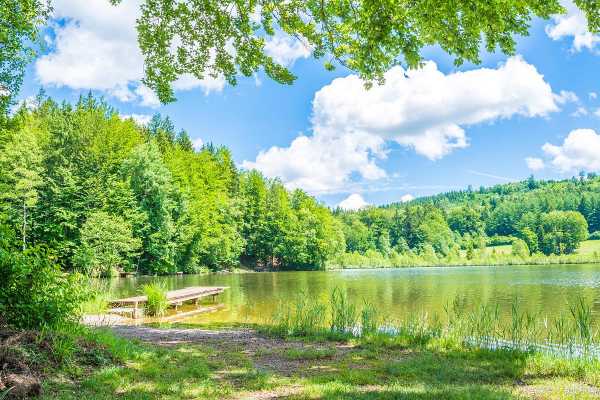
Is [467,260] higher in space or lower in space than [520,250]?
lower

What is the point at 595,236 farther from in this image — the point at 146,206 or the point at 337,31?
the point at 337,31

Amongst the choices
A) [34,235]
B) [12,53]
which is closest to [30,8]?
[12,53]

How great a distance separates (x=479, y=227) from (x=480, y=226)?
100 cm

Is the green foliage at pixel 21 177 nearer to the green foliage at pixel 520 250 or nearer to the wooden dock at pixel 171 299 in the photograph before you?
the wooden dock at pixel 171 299

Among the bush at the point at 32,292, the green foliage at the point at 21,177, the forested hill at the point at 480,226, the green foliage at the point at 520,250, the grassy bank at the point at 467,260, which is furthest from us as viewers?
the forested hill at the point at 480,226

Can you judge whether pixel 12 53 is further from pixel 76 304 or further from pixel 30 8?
pixel 76 304

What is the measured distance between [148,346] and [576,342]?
8985 millimetres

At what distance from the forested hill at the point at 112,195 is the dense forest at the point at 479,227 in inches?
1817

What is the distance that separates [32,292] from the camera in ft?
22.5

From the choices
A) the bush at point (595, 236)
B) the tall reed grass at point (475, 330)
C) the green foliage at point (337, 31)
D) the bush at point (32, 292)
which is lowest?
the tall reed grass at point (475, 330)

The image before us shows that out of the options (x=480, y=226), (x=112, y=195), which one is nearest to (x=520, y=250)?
(x=480, y=226)

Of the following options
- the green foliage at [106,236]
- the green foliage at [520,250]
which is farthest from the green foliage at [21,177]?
the green foliage at [520,250]

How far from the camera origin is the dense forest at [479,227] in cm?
10231

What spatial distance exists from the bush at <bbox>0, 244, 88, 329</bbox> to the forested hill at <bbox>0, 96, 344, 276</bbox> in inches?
734
